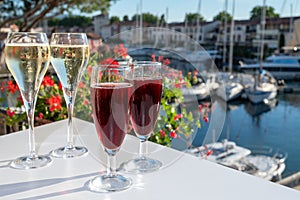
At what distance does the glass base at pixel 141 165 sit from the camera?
0.64 meters

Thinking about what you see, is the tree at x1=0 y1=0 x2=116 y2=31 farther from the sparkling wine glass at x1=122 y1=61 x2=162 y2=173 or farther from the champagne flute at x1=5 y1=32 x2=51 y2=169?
the sparkling wine glass at x1=122 y1=61 x2=162 y2=173

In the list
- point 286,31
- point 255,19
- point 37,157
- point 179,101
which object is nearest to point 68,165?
point 37,157

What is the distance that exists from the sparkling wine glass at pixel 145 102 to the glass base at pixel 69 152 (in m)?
0.12

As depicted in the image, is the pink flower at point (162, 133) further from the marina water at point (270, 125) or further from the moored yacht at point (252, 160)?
the marina water at point (270, 125)

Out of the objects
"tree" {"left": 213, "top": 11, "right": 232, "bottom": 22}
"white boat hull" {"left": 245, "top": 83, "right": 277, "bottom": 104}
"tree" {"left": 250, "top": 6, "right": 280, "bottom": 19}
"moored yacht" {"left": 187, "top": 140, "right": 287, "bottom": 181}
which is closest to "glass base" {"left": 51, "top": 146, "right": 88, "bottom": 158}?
"moored yacht" {"left": 187, "top": 140, "right": 287, "bottom": 181}

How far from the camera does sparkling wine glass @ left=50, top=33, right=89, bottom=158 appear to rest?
0.71 meters

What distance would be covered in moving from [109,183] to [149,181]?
0.22 feet

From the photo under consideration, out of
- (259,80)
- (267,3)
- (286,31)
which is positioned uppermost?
(267,3)

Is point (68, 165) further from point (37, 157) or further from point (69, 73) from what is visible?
point (69, 73)

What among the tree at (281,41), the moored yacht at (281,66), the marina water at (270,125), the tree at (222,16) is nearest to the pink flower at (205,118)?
the marina water at (270,125)

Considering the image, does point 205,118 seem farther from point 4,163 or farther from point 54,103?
point 54,103

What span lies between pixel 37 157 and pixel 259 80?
10219mm

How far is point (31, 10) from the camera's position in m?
4.02

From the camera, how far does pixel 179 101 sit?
0.83 metres
